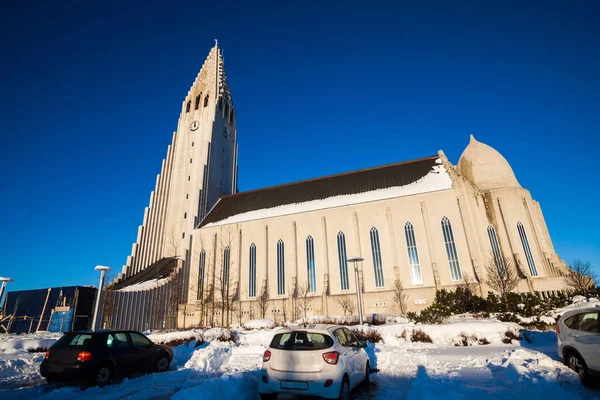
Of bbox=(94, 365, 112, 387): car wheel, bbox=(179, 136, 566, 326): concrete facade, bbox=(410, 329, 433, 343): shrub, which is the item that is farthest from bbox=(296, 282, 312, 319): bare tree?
bbox=(94, 365, 112, 387): car wheel

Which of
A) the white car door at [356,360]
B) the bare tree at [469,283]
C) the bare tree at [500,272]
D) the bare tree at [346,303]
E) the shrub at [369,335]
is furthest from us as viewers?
the bare tree at [346,303]

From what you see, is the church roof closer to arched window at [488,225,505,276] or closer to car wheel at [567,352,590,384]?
arched window at [488,225,505,276]

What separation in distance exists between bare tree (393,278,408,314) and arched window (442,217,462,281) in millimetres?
4574

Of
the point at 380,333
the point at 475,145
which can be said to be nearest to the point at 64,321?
the point at 380,333

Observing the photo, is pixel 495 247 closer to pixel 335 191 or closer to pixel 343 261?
pixel 343 261

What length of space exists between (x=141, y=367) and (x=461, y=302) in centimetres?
2040

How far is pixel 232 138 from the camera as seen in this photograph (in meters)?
55.0

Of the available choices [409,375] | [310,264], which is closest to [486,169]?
[310,264]

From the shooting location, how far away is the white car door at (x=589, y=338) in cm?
630

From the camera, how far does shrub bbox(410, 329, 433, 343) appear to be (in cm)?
1412

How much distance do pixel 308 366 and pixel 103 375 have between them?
5707mm

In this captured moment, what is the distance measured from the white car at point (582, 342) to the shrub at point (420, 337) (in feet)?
22.8

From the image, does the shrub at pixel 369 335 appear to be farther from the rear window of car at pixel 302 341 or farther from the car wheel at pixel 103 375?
the car wheel at pixel 103 375

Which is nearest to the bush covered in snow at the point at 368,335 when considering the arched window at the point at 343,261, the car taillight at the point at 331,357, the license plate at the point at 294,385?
the car taillight at the point at 331,357
